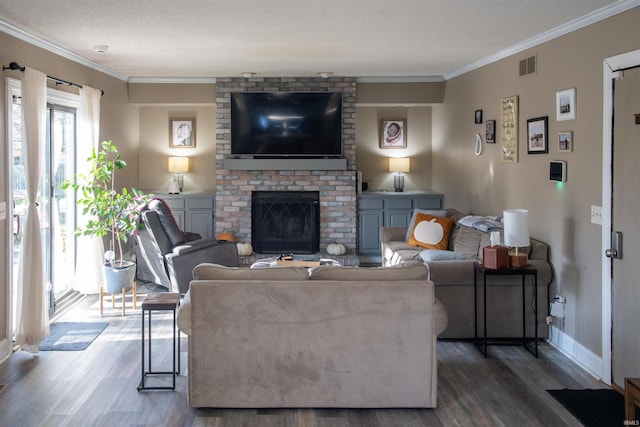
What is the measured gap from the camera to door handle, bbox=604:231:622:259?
4148 millimetres

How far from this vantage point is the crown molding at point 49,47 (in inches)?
192

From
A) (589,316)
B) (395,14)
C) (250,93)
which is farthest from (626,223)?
(250,93)

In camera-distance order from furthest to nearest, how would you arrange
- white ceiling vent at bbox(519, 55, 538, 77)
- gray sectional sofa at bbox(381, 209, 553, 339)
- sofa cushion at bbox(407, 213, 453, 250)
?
1. sofa cushion at bbox(407, 213, 453, 250)
2. white ceiling vent at bbox(519, 55, 538, 77)
3. gray sectional sofa at bbox(381, 209, 553, 339)

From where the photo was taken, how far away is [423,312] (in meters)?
3.68

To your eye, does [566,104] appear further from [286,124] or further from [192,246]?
[286,124]

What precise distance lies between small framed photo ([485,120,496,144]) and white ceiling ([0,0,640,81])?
0.66 m

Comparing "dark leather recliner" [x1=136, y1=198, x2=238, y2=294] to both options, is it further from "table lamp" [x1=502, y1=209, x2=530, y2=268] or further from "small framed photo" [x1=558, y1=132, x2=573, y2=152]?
"small framed photo" [x1=558, y1=132, x2=573, y2=152]

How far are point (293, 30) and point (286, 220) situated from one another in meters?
3.74

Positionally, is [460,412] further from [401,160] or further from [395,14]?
[401,160]

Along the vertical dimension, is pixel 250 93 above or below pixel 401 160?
above

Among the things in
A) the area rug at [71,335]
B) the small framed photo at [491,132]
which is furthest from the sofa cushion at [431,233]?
the area rug at [71,335]

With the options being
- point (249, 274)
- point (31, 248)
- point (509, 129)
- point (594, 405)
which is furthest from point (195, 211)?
point (594, 405)

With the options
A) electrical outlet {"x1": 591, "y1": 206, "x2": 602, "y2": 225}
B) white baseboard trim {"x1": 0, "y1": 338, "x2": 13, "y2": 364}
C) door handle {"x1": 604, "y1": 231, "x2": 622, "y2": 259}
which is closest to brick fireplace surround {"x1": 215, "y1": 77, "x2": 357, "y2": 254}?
white baseboard trim {"x1": 0, "y1": 338, "x2": 13, "y2": 364}

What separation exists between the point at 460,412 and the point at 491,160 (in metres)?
3.50
